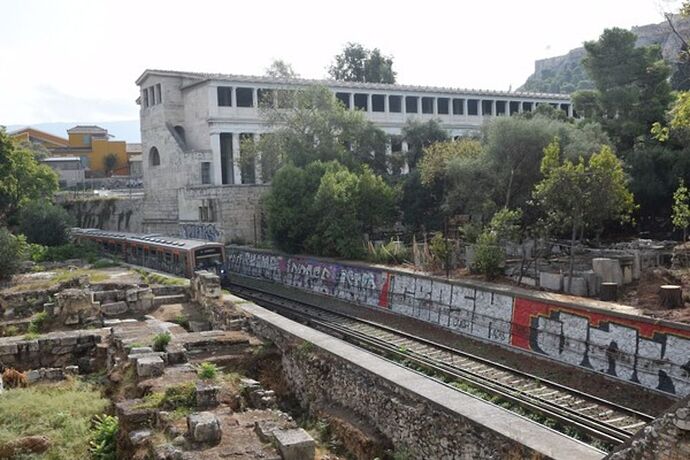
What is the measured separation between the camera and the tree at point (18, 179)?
143 ft

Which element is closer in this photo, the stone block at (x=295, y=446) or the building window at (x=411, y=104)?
the stone block at (x=295, y=446)

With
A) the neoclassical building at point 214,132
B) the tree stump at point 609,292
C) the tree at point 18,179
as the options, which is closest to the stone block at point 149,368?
the tree stump at point 609,292

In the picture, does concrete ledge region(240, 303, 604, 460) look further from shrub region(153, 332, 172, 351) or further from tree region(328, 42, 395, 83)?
tree region(328, 42, 395, 83)

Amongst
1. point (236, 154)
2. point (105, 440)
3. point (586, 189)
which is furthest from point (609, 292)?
point (236, 154)

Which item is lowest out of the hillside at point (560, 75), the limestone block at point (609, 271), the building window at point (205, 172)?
the limestone block at point (609, 271)

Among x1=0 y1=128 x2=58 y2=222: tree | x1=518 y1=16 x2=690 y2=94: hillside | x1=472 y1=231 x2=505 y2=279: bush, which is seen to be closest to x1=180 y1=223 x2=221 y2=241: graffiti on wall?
x1=0 y1=128 x2=58 y2=222: tree

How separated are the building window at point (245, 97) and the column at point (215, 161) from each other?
3490 millimetres

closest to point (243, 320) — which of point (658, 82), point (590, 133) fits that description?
point (590, 133)

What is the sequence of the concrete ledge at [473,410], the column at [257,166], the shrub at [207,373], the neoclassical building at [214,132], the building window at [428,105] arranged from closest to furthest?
1. the concrete ledge at [473,410]
2. the shrub at [207,373]
3. the column at [257,166]
4. the neoclassical building at [214,132]
5. the building window at [428,105]

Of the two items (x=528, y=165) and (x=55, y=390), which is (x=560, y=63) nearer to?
(x=528, y=165)

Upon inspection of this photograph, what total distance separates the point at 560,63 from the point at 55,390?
6275 inches

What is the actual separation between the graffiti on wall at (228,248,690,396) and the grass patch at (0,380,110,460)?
40.3ft

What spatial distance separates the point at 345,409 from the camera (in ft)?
46.8

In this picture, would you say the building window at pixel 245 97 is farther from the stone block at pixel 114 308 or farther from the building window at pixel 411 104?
the stone block at pixel 114 308
